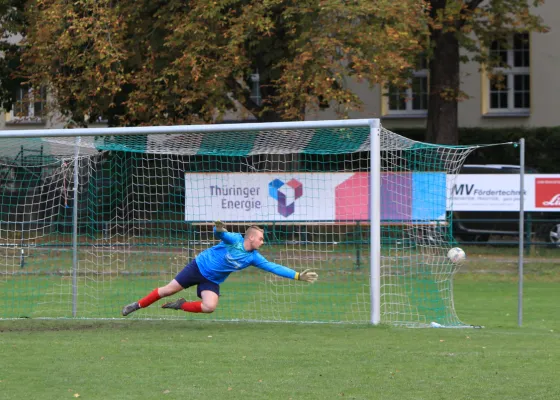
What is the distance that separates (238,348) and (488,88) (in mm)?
A: 24308

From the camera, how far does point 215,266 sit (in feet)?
38.5

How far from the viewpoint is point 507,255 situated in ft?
73.0

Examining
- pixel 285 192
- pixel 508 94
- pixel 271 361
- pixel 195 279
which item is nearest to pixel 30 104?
pixel 285 192

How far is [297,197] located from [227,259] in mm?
5766

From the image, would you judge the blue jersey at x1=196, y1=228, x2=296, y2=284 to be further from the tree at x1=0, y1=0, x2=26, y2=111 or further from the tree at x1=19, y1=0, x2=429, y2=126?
the tree at x1=0, y1=0, x2=26, y2=111

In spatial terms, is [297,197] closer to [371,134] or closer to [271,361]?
[371,134]

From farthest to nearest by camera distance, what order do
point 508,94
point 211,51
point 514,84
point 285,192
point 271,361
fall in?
point 508,94
point 514,84
point 211,51
point 285,192
point 271,361

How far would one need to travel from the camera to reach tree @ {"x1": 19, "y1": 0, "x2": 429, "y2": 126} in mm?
20750

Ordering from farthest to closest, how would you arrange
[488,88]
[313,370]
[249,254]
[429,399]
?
[488,88], [249,254], [313,370], [429,399]

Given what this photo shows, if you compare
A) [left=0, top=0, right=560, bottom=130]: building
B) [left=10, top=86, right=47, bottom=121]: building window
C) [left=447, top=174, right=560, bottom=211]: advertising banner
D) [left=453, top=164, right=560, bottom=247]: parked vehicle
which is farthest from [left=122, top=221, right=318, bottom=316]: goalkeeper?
[left=0, top=0, right=560, bottom=130]: building

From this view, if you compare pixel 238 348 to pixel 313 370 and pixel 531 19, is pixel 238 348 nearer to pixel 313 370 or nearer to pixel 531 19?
pixel 313 370

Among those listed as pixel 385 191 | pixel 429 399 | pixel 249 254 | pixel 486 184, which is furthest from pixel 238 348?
pixel 486 184

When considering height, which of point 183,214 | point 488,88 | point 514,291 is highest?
point 488,88

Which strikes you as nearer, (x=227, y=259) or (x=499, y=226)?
(x=227, y=259)
